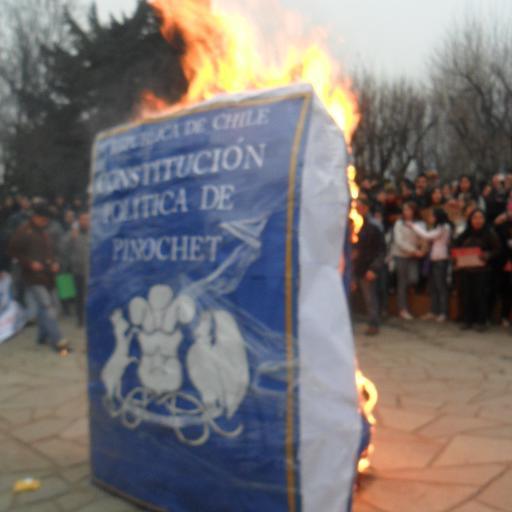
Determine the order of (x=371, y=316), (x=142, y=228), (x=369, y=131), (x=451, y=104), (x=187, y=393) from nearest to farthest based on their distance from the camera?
(x=187, y=393) → (x=142, y=228) → (x=371, y=316) → (x=451, y=104) → (x=369, y=131)

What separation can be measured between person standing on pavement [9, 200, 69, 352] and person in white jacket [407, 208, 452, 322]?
5272 millimetres

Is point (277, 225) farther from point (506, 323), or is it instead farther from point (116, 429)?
point (506, 323)

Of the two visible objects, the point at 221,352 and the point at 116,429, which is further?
the point at 116,429

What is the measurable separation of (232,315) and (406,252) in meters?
7.64

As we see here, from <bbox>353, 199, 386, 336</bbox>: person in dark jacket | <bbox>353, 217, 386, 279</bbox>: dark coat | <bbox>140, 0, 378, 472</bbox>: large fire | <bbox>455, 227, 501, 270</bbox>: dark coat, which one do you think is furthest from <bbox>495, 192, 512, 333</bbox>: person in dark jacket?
<bbox>140, 0, 378, 472</bbox>: large fire

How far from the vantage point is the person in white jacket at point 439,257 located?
33.7ft

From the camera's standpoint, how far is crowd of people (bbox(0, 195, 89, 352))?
8617mm

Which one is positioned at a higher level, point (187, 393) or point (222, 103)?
point (222, 103)

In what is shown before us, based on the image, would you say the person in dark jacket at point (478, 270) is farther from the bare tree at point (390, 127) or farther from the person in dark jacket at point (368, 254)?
the bare tree at point (390, 127)

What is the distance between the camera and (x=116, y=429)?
3943mm

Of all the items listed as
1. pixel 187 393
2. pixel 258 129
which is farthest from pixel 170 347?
pixel 258 129

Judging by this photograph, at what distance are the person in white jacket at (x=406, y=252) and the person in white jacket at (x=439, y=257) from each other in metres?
0.13

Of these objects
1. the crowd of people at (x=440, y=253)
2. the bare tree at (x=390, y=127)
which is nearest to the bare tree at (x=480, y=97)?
the bare tree at (x=390, y=127)

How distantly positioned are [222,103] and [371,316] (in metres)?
6.41
